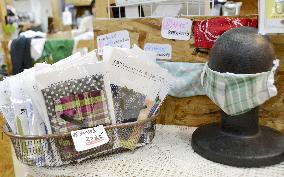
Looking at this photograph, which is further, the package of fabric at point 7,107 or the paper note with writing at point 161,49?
the paper note with writing at point 161,49

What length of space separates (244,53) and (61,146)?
1.63 feet

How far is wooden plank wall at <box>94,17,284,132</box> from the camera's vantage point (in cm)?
101

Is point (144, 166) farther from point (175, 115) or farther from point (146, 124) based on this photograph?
point (175, 115)

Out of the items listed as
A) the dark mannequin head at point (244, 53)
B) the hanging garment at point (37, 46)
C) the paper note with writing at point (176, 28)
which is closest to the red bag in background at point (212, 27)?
the paper note with writing at point (176, 28)

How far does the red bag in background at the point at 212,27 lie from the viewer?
37.8 inches

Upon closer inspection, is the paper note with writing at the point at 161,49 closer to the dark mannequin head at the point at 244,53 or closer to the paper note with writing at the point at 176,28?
the paper note with writing at the point at 176,28

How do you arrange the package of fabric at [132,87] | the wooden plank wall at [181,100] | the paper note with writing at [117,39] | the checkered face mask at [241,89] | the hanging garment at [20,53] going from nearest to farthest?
the checkered face mask at [241,89] → the package of fabric at [132,87] → the wooden plank wall at [181,100] → the paper note with writing at [117,39] → the hanging garment at [20,53]

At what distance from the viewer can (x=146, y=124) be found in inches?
36.1

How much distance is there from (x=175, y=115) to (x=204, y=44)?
26 cm

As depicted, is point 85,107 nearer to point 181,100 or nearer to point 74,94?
point 74,94

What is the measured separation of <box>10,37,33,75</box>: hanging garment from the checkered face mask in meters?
2.43

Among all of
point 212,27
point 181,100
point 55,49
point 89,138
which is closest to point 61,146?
point 89,138

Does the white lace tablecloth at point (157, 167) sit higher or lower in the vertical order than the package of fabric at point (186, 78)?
lower

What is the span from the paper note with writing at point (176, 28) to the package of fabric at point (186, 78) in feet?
0.28
